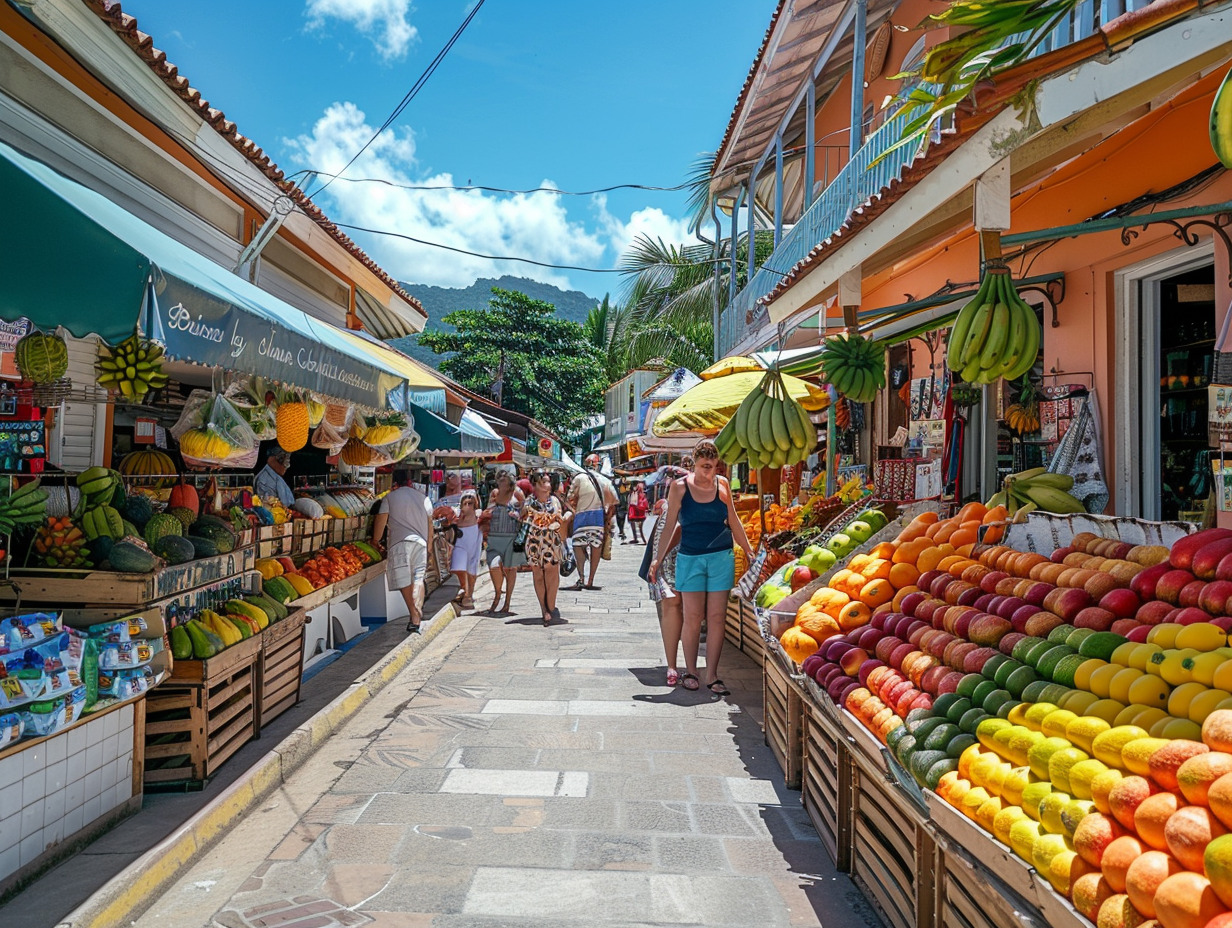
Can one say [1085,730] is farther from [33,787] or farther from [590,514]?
[590,514]

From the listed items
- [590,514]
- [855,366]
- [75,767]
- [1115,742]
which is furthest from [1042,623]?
[590,514]

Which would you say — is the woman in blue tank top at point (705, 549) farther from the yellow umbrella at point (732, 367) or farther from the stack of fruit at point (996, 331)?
the stack of fruit at point (996, 331)

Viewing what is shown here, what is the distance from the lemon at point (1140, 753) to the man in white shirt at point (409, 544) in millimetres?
8598

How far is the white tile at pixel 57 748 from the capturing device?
4.00 meters

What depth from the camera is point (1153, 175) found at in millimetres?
5934

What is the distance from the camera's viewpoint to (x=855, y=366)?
22.4 ft

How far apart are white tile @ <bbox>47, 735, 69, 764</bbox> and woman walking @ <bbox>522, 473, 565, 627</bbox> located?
726cm

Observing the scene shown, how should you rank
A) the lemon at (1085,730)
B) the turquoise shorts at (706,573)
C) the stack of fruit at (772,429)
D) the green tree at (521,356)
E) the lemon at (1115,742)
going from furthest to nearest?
the green tree at (521,356), the turquoise shorts at (706,573), the stack of fruit at (772,429), the lemon at (1085,730), the lemon at (1115,742)

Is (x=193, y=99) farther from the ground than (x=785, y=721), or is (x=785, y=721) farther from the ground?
(x=193, y=99)

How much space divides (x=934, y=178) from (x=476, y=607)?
9958 mm

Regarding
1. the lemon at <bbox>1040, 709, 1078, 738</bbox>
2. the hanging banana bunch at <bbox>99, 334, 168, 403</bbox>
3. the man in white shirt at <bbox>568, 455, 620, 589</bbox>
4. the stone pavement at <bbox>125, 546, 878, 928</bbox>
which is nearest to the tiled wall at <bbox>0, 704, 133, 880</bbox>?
the stone pavement at <bbox>125, 546, 878, 928</bbox>

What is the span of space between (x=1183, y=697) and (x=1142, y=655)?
29cm

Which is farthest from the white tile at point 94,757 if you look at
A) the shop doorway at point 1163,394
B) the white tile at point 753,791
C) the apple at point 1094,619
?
the shop doorway at point 1163,394

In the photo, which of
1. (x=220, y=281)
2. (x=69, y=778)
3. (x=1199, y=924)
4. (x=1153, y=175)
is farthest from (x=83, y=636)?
(x=1153, y=175)
